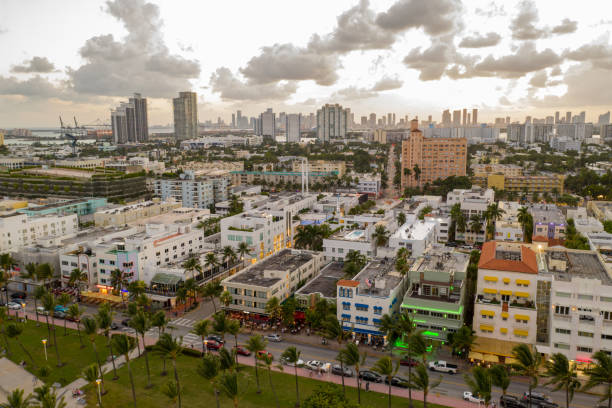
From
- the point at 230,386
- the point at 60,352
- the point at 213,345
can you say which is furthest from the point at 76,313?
the point at 230,386

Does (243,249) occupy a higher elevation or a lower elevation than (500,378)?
higher

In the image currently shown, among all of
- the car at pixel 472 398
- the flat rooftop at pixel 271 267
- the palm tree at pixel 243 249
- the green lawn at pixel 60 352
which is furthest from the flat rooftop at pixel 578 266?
the green lawn at pixel 60 352

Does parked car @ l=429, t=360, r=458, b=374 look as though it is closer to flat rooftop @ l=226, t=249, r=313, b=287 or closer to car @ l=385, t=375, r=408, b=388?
car @ l=385, t=375, r=408, b=388

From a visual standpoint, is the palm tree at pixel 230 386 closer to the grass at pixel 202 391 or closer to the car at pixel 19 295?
the grass at pixel 202 391

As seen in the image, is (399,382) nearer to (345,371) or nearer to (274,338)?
(345,371)

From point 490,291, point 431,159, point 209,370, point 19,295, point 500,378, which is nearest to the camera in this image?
point 500,378

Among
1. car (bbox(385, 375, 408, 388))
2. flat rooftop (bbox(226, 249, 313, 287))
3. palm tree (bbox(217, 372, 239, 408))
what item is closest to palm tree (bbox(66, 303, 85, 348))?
flat rooftop (bbox(226, 249, 313, 287))
